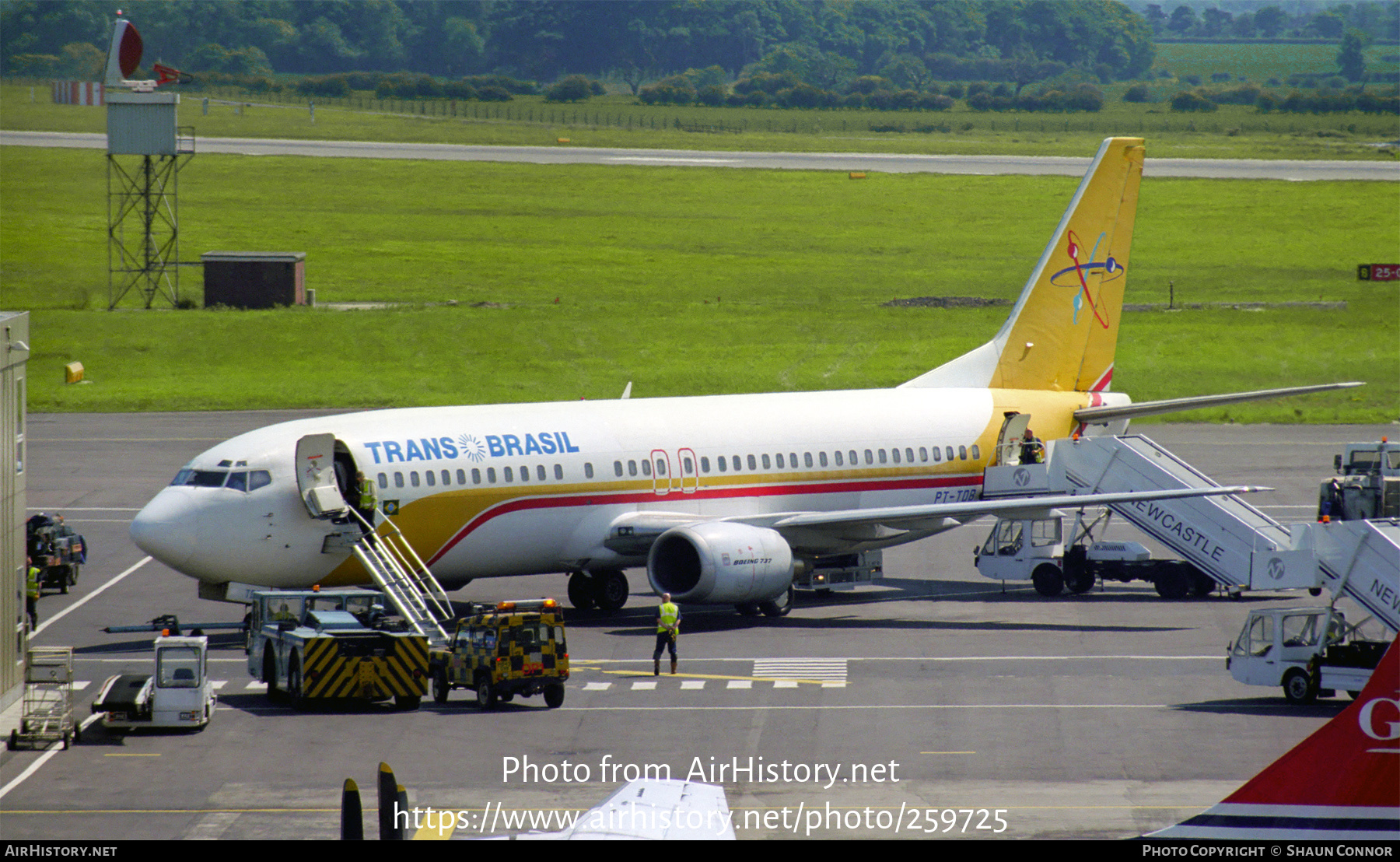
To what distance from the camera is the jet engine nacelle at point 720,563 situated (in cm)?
4012

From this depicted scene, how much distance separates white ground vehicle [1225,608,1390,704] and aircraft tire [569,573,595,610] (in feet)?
54.3

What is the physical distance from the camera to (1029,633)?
40.3m

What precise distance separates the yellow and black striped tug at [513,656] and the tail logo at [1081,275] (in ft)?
78.8

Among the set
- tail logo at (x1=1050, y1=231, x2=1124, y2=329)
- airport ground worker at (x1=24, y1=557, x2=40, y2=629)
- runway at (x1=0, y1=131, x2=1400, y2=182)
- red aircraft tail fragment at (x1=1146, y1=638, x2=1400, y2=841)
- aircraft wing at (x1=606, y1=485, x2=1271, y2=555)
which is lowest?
airport ground worker at (x1=24, y1=557, x2=40, y2=629)

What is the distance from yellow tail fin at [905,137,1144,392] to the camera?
5059cm

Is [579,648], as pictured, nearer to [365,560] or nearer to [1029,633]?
[365,560]

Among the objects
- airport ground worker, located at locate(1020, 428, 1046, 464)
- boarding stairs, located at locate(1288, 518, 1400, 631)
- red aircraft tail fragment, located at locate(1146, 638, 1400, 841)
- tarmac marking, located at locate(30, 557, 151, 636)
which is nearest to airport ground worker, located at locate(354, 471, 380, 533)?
tarmac marking, located at locate(30, 557, 151, 636)

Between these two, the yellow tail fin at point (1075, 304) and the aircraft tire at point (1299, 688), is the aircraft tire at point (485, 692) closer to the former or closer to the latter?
the aircraft tire at point (1299, 688)

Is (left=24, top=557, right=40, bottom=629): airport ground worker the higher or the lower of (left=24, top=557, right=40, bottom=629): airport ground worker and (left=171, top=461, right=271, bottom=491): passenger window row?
the lower

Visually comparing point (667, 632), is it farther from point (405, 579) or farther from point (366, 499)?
point (366, 499)

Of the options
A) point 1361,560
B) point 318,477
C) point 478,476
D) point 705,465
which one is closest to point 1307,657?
point 1361,560

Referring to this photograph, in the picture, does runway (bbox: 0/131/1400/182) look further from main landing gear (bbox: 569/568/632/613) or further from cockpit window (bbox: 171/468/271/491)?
cockpit window (bbox: 171/468/271/491)
